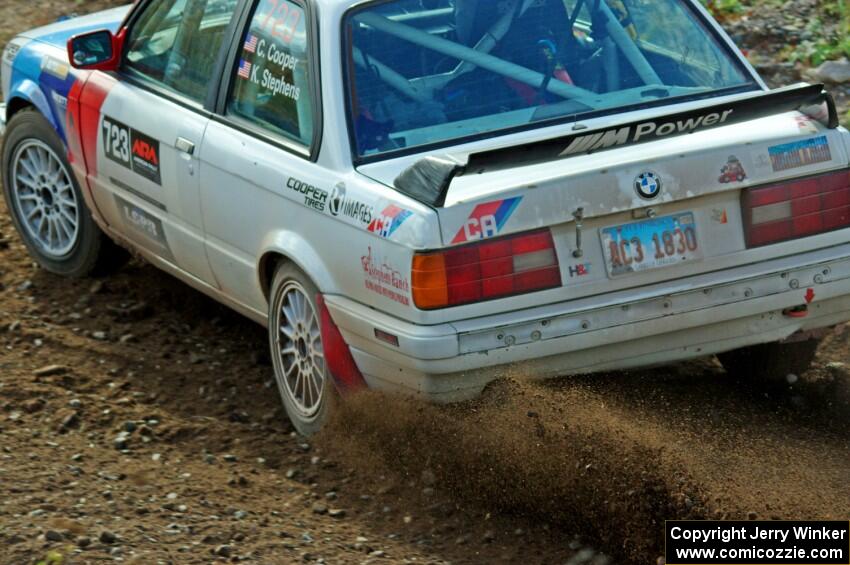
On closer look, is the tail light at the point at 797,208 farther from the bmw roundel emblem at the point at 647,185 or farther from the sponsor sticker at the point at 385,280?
the sponsor sticker at the point at 385,280

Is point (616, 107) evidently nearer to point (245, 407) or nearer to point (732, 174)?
point (732, 174)

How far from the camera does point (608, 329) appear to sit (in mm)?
4770

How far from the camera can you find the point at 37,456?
5254mm

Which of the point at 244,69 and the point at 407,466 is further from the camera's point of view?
the point at 244,69

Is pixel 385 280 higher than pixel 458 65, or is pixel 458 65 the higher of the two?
pixel 458 65

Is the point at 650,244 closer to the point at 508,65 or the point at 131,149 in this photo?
the point at 508,65

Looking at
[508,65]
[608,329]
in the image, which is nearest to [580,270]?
[608,329]

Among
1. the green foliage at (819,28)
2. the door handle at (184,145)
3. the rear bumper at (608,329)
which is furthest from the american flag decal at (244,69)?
the green foliage at (819,28)

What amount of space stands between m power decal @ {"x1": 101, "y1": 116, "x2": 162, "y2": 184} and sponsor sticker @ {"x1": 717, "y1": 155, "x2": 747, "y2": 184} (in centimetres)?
245

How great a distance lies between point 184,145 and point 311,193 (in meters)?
0.92

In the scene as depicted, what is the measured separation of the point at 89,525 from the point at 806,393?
9.49 ft

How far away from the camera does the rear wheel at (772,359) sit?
18.6ft

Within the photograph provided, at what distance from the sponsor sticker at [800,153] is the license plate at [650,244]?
1.23 ft

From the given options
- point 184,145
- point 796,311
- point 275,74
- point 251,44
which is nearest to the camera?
point 796,311
